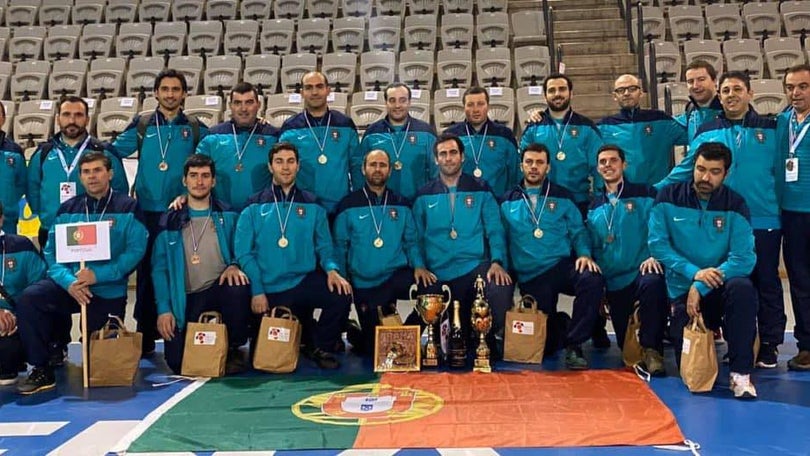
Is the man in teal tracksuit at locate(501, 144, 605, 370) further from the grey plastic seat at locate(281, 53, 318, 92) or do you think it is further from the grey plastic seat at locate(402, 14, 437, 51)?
the grey plastic seat at locate(402, 14, 437, 51)

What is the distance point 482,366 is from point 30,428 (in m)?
2.44

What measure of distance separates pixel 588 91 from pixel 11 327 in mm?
7093

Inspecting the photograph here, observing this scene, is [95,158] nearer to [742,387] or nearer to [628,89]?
[628,89]

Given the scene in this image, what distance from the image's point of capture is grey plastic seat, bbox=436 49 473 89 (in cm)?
919

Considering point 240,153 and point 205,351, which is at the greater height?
point 240,153

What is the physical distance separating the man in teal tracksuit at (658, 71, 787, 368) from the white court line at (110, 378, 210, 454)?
323 cm

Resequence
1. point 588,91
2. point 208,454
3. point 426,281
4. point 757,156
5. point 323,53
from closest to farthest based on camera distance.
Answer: point 208,454 < point 757,156 < point 426,281 < point 588,91 < point 323,53

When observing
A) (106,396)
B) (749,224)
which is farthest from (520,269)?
(106,396)

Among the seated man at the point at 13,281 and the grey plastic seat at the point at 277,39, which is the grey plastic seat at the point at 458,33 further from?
the seated man at the point at 13,281

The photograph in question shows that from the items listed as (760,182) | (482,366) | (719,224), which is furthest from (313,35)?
(719,224)

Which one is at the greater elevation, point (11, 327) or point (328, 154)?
point (328, 154)

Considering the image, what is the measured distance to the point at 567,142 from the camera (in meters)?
5.05

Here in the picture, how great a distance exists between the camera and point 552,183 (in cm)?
485

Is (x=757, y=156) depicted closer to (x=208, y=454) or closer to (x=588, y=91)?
(x=208, y=454)
